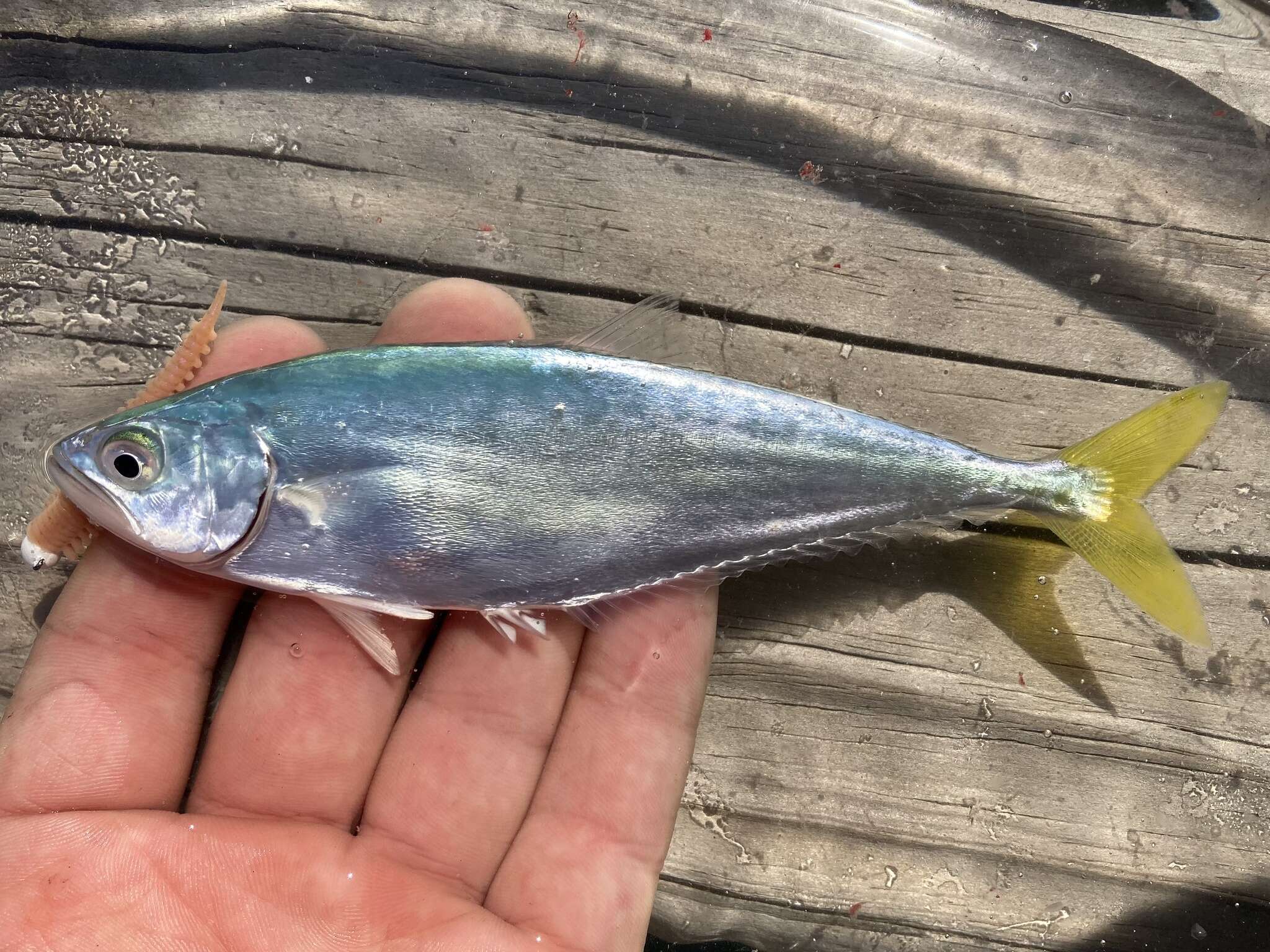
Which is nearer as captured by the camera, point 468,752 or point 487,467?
point 487,467

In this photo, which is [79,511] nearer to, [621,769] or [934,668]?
[621,769]

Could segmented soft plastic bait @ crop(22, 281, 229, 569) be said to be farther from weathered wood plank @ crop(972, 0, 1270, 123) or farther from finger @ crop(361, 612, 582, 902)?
weathered wood plank @ crop(972, 0, 1270, 123)

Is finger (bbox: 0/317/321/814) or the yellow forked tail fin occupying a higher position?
the yellow forked tail fin

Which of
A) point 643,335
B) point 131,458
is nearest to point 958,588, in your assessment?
point 643,335

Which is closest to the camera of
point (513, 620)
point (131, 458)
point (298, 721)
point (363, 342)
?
point (131, 458)

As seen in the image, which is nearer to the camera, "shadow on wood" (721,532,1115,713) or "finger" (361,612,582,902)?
"finger" (361,612,582,902)

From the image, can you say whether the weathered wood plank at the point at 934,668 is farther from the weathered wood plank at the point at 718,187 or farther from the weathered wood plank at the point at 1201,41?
the weathered wood plank at the point at 1201,41

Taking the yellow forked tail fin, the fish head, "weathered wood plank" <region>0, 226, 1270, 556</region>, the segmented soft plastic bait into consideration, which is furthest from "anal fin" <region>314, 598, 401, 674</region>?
the yellow forked tail fin
